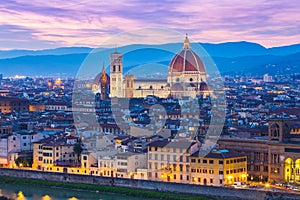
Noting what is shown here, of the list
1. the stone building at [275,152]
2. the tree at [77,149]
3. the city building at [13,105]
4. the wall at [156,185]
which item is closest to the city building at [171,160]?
the wall at [156,185]

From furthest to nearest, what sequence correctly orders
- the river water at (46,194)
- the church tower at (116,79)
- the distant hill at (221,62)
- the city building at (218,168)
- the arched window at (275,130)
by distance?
the distant hill at (221,62), the church tower at (116,79), the arched window at (275,130), the river water at (46,194), the city building at (218,168)

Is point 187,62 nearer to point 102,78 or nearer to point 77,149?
point 102,78

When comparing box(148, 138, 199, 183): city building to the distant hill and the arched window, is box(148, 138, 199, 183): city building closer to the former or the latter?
the arched window

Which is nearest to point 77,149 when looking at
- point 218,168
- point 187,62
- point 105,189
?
point 105,189

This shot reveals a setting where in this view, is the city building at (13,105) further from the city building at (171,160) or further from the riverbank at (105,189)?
the city building at (171,160)

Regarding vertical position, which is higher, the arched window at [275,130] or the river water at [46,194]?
the arched window at [275,130]

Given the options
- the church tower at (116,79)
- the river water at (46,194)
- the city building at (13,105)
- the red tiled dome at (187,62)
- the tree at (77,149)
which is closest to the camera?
the river water at (46,194)

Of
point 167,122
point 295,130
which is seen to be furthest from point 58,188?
point 167,122

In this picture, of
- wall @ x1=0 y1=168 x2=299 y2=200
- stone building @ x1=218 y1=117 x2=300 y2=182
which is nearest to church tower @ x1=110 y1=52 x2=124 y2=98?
wall @ x1=0 y1=168 x2=299 y2=200
